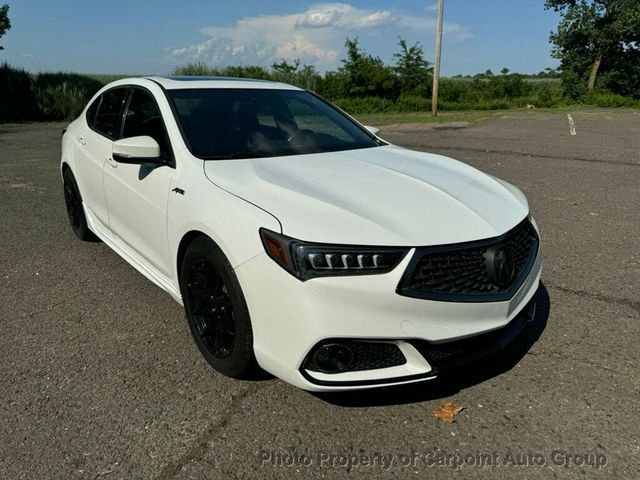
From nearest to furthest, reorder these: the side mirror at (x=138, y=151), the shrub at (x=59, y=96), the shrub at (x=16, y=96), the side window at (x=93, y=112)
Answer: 1. the side mirror at (x=138, y=151)
2. the side window at (x=93, y=112)
3. the shrub at (x=16, y=96)
4. the shrub at (x=59, y=96)

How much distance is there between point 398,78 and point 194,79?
38444mm

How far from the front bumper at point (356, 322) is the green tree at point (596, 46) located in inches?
1476

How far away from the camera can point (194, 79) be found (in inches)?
163

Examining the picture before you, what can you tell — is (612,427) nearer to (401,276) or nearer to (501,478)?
(501,478)

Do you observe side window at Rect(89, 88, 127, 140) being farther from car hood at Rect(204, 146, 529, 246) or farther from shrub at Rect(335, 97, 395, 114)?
shrub at Rect(335, 97, 395, 114)

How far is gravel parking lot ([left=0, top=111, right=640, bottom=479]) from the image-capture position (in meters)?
2.29

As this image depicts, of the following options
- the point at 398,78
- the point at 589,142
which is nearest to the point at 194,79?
the point at 589,142

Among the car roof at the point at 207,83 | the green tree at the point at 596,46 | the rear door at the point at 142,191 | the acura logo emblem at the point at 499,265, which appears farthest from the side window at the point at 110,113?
Answer: the green tree at the point at 596,46

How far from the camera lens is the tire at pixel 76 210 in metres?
5.02

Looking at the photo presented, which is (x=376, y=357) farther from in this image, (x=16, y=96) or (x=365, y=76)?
(x=365, y=76)

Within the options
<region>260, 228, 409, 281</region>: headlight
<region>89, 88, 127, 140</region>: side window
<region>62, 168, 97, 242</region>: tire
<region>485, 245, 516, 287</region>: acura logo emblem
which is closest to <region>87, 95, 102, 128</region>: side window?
<region>89, 88, 127, 140</region>: side window

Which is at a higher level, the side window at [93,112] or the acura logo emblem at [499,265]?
the side window at [93,112]

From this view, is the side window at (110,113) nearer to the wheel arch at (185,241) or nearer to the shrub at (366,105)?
the wheel arch at (185,241)

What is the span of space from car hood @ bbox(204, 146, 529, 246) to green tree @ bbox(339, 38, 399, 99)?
3656 cm
